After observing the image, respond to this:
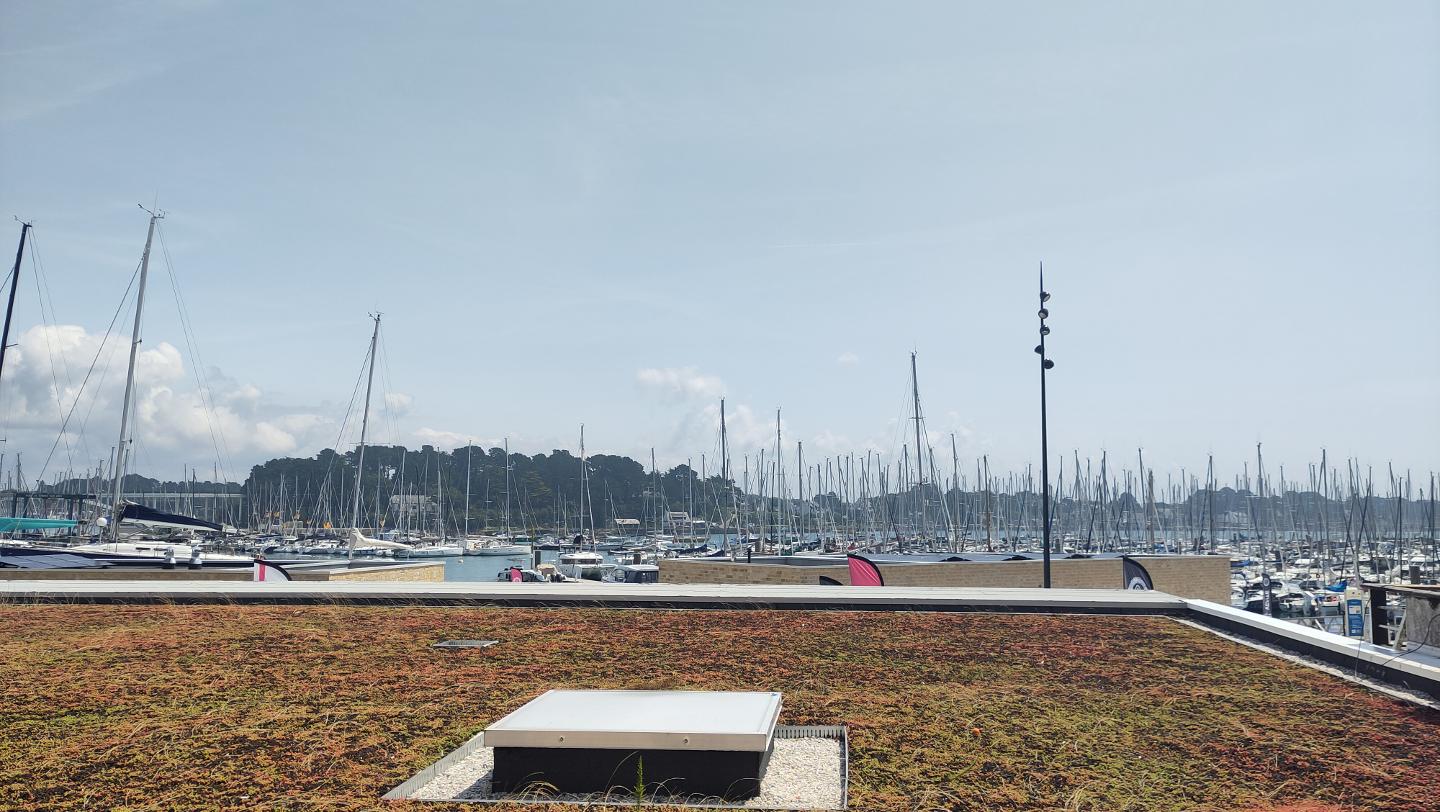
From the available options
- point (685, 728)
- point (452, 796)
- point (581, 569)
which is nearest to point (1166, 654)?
point (685, 728)

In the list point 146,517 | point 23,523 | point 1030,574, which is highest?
point 146,517

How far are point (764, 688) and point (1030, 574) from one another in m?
25.8

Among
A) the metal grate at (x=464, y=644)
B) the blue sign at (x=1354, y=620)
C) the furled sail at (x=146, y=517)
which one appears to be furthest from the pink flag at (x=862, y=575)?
the furled sail at (x=146, y=517)

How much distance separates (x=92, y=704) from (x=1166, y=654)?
10881 mm

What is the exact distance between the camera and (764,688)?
27.4 feet

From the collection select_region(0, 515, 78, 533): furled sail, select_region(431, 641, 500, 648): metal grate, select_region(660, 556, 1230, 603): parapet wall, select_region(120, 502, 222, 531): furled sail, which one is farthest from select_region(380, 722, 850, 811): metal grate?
select_region(0, 515, 78, 533): furled sail

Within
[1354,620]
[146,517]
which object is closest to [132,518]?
[146,517]

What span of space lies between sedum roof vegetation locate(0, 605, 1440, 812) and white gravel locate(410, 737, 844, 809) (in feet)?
0.67

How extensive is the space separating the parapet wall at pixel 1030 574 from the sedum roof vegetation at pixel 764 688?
17.9 m

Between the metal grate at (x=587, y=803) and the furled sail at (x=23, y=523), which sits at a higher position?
the metal grate at (x=587, y=803)

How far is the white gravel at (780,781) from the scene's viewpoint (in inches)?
211

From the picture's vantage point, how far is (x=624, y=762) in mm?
5570

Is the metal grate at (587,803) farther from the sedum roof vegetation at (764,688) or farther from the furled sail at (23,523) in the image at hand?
the furled sail at (23,523)

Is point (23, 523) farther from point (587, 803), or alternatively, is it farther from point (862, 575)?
point (587, 803)
